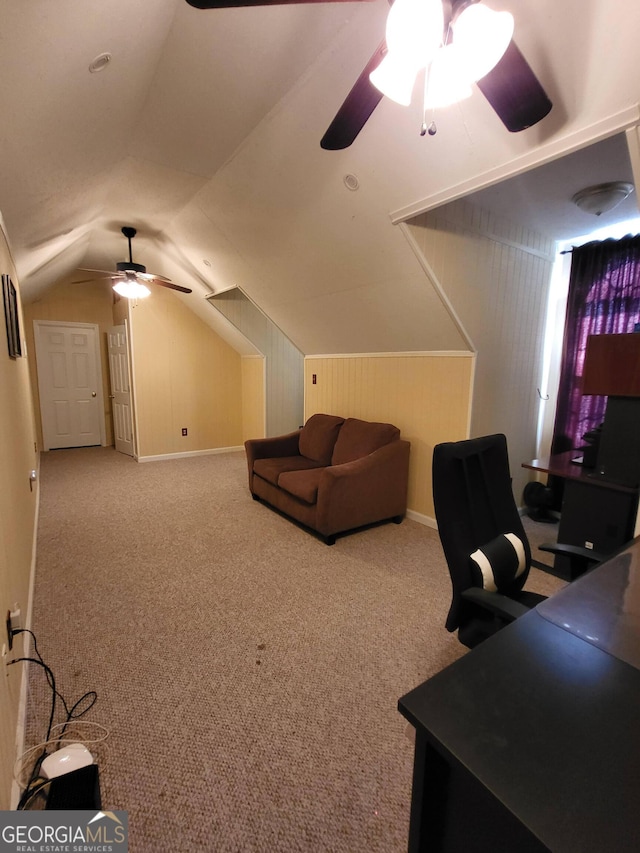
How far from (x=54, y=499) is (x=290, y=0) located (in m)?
4.33

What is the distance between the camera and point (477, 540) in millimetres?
1469

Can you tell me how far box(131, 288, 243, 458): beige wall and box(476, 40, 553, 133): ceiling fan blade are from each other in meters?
5.04

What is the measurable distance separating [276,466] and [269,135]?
2.53m

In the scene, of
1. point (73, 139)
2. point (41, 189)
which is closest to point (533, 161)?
point (73, 139)

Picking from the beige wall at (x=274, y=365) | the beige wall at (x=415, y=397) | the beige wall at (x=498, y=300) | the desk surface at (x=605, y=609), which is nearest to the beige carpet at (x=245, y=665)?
the beige wall at (x=415, y=397)

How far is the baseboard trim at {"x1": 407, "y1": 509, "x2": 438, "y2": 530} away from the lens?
329cm

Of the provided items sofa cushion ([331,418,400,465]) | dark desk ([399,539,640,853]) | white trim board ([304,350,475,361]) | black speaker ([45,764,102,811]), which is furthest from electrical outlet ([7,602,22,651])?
white trim board ([304,350,475,361])

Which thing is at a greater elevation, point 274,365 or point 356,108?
point 356,108

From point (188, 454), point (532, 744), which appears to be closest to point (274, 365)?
point (188, 454)

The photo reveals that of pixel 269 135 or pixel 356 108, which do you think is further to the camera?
pixel 269 135

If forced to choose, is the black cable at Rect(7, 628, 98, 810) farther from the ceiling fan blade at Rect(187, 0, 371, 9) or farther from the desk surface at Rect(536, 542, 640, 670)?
the ceiling fan blade at Rect(187, 0, 371, 9)

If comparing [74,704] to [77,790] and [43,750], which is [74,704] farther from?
[77,790]

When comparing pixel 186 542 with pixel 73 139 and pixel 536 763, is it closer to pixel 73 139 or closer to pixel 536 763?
pixel 73 139

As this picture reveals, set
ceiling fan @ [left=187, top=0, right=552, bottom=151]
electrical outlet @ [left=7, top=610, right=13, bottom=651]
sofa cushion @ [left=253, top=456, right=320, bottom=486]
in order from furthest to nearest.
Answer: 1. sofa cushion @ [left=253, top=456, right=320, bottom=486]
2. electrical outlet @ [left=7, top=610, right=13, bottom=651]
3. ceiling fan @ [left=187, top=0, right=552, bottom=151]
